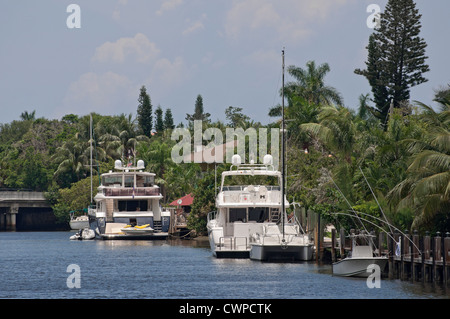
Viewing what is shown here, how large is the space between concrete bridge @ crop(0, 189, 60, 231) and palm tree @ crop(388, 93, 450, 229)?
235 feet

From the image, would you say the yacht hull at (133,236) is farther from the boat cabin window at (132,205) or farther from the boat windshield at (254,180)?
the boat windshield at (254,180)

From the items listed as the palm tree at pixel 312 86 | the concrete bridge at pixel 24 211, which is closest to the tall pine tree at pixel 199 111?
the concrete bridge at pixel 24 211

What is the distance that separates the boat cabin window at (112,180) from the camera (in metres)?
74.8

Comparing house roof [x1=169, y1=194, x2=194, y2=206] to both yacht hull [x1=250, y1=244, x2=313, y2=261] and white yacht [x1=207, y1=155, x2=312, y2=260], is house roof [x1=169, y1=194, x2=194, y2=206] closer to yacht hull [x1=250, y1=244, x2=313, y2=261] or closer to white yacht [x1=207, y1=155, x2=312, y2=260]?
white yacht [x1=207, y1=155, x2=312, y2=260]

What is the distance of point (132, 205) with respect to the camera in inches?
2881

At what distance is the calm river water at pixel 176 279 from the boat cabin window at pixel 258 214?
3.34m

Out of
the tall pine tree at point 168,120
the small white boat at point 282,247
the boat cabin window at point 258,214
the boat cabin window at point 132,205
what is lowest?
the small white boat at point 282,247

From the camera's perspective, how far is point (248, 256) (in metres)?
45.8

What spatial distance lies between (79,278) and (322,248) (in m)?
14.1

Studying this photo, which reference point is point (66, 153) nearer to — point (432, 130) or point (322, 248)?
point (322, 248)

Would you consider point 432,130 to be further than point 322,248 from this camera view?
No

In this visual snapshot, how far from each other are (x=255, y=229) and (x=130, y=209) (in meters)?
27.2
